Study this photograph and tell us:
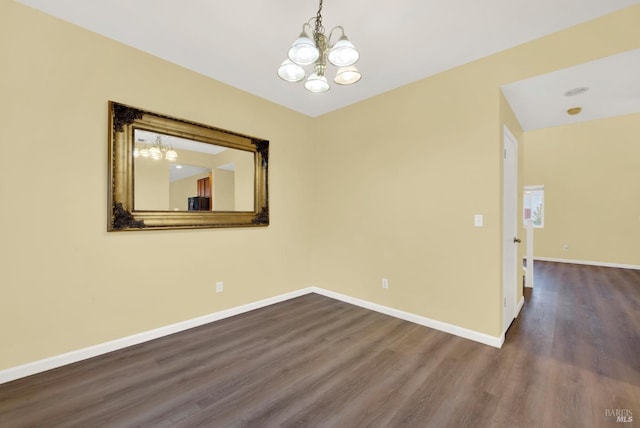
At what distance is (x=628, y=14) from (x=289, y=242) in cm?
378

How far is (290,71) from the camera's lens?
1881 mm

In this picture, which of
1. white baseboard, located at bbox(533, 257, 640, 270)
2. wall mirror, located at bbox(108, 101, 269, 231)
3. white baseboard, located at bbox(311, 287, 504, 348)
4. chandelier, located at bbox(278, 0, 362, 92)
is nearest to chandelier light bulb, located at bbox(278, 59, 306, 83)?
chandelier, located at bbox(278, 0, 362, 92)

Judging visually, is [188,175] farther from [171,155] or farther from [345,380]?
[345,380]

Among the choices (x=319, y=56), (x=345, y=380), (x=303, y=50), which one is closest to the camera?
(x=303, y=50)

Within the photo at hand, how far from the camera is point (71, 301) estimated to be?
7.03 ft

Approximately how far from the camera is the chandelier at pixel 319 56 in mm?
1615

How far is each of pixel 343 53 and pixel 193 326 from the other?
293 centimetres

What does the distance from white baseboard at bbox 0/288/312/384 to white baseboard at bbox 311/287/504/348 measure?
1.21 m

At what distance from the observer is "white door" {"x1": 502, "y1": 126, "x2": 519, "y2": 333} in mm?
2627

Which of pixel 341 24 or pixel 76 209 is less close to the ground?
pixel 341 24

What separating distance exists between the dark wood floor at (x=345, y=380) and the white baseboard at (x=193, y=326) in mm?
68

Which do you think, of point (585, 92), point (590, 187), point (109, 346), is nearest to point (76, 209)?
point (109, 346)

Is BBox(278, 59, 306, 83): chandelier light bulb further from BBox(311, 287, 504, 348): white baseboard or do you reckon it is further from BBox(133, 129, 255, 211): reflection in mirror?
BBox(311, 287, 504, 348): white baseboard

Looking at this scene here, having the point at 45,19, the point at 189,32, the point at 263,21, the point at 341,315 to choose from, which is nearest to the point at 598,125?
the point at 341,315
